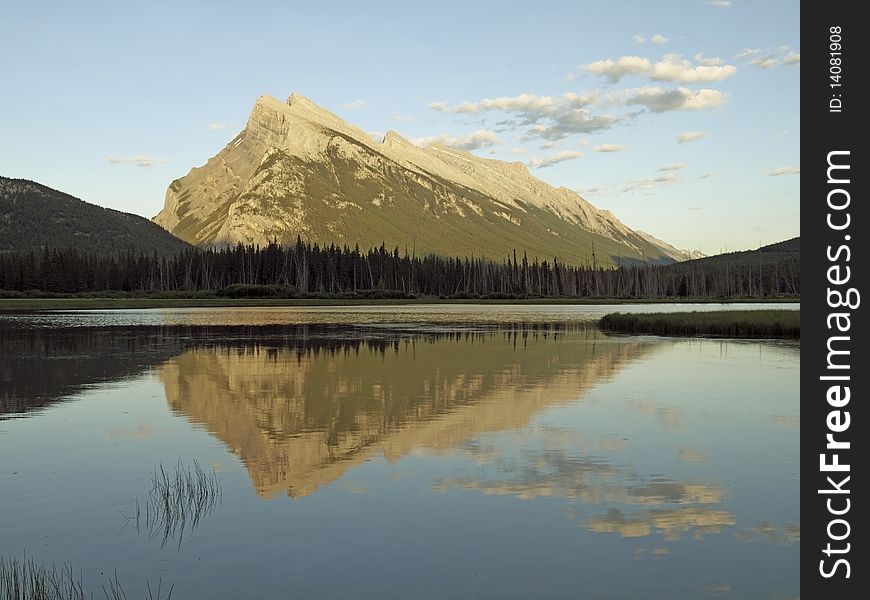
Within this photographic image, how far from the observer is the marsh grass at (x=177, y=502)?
1459 cm

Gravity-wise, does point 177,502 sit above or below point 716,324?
below

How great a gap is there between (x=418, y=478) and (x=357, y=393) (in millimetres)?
13757

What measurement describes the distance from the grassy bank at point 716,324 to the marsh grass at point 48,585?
57.4 meters

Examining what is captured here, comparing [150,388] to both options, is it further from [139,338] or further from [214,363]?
[139,338]

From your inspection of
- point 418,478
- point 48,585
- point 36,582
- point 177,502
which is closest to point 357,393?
→ point 418,478

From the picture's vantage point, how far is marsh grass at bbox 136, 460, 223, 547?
47.9 ft

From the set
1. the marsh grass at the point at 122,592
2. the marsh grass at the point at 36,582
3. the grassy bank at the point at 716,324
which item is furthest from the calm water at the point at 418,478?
the grassy bank at the point at 716,324

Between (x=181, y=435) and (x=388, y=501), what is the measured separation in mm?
9681

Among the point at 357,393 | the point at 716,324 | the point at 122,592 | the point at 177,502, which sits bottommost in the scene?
the point at 122,592

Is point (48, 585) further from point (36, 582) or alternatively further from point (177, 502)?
point (177, 502)

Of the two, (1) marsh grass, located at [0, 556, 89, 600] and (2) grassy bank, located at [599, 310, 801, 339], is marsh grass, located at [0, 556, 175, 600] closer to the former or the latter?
(1) marsh grass, located at [0, 556, 89, 600]

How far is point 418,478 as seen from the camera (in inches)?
705
